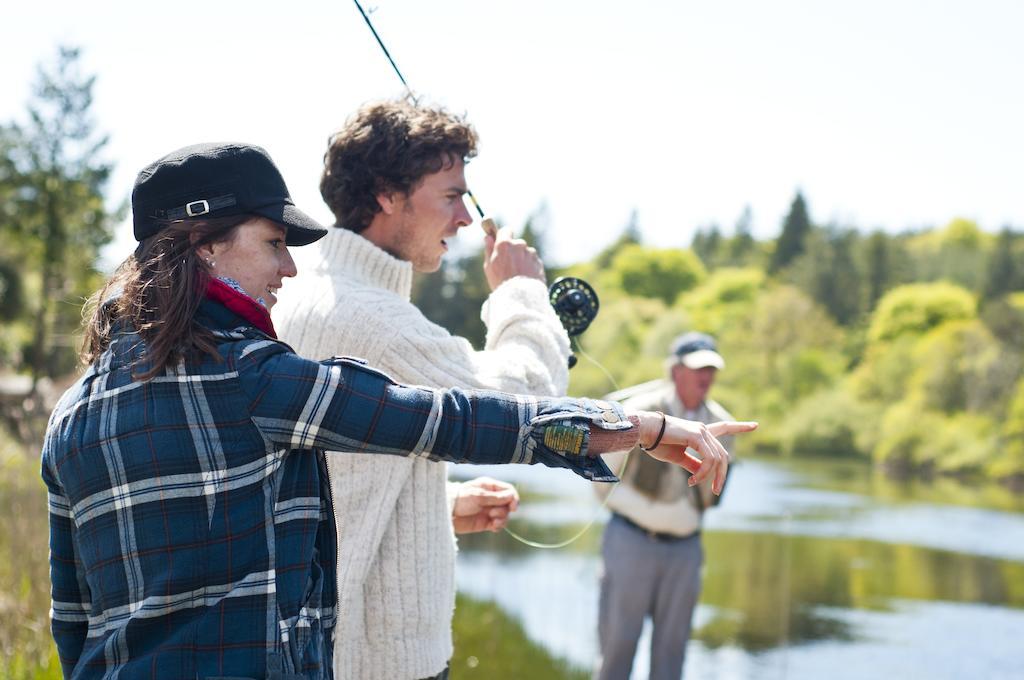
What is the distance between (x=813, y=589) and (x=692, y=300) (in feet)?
187

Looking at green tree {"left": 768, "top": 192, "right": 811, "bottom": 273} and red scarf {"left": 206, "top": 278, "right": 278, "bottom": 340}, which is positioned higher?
green tree {"left": 768, "top": 192, "right": 811, "bottom": 273}

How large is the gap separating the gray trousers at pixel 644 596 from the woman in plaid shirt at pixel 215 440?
13.3 feet

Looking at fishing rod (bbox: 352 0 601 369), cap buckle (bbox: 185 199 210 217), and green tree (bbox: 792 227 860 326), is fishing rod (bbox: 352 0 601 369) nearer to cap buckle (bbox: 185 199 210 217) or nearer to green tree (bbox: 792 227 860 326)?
cap buckle (bbox: 185 199 210 217)

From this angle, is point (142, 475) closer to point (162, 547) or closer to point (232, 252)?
point (162, 547)

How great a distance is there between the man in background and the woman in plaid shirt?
156 inches

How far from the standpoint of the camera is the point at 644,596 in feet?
18.0

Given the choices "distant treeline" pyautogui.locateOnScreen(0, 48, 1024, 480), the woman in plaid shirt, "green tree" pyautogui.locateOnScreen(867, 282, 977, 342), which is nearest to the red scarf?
the woman in plaid shirt

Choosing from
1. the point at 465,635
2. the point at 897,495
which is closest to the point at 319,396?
the point at 465,635

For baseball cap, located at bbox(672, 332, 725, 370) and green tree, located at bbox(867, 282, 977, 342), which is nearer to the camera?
baseball cap, located at bbox(672, 332, 725, 370)

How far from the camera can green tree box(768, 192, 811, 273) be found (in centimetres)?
6744

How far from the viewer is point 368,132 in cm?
234

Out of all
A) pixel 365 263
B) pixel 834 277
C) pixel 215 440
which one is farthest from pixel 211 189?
pixel 834 277

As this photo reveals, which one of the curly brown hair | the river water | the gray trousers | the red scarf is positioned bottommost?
the river water

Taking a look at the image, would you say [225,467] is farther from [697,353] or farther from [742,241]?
[742,241]
